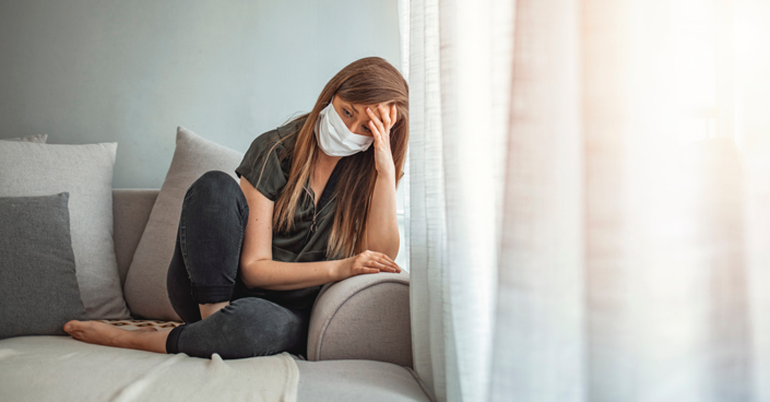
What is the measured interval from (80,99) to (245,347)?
141 centimetres

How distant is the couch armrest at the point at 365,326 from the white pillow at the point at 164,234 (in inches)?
25.6

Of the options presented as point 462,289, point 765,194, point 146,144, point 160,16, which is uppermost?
point 160,16

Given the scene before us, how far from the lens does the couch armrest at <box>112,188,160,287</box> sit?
1.42m

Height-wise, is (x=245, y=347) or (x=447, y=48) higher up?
(x=447, y=48)

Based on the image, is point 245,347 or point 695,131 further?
point 245,347

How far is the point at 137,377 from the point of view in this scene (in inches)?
26.4

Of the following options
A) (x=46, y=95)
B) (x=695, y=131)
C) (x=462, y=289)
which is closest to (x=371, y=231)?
(x=462, y=289)

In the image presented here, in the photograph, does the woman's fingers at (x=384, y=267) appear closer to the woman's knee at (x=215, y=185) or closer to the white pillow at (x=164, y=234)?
the woman's knee at (x=215, y=185)

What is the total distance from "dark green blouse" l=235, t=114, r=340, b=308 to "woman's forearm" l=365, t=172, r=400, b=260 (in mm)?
113

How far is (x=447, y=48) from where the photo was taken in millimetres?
604

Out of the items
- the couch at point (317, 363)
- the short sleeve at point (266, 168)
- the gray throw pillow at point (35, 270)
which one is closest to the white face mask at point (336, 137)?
the short sleeve at point (266, 168)

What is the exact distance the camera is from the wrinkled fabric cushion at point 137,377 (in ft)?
2.01

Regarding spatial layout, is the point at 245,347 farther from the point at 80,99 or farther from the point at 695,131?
the point at 80,99

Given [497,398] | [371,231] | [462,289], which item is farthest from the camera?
[371,231]
